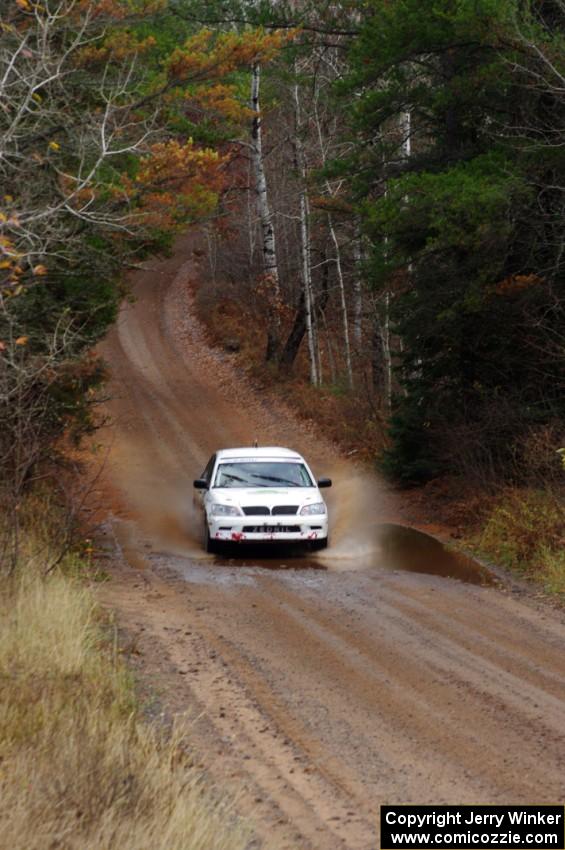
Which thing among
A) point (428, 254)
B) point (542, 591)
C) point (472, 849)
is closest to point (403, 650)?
point (542, 591)

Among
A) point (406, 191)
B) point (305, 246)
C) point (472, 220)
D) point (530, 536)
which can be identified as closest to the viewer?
point (530, 536)

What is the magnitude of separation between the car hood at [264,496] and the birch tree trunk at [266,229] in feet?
58.2

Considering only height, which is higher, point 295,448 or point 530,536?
point 295,448

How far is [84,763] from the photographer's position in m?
6.07

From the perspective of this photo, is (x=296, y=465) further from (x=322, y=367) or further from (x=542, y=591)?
(x=322, y=367)

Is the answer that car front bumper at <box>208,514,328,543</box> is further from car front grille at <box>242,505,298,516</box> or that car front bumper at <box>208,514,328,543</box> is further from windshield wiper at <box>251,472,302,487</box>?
windshield wiper at <box>251,472,302,487</box>

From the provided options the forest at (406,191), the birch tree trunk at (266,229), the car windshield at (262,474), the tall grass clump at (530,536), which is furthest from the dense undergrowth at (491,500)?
the birch tree trunk at (266,229)

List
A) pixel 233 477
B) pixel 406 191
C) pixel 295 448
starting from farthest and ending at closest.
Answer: pixel 295 448, pixel 406 191, pixel 233 477

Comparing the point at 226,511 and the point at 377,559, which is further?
the point at 377,559

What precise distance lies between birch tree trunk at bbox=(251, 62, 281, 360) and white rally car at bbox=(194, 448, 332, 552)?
1711 centimetres

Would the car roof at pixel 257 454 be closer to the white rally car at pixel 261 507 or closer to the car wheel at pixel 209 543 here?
the white rally car at pixel 261 507

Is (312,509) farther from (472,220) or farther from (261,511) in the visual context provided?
(472,220)

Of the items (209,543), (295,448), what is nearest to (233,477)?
(209,543)

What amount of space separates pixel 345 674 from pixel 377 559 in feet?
23.3
